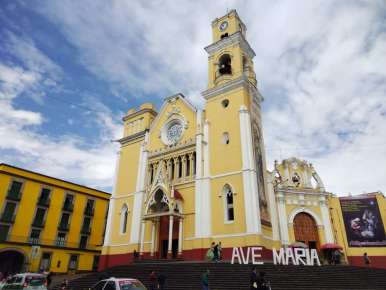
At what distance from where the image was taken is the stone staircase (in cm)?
1513

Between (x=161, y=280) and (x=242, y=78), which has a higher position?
(x=242, y=78)

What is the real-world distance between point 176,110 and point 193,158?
5896mm

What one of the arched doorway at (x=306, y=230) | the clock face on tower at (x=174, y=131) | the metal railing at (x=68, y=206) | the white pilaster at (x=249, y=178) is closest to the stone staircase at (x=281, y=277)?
the white pilaster at (x=249, y=178)

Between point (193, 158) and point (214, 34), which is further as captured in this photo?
point (214, 34)

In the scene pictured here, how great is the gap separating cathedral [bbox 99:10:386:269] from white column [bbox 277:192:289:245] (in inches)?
3.5

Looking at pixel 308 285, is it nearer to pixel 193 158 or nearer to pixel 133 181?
pixel 193 158

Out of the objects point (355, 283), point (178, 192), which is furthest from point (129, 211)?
point (355, 283)

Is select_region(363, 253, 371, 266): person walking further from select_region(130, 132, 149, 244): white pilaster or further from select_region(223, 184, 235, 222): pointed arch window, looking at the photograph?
select_region(130, 132, 149, 244): white pilaster

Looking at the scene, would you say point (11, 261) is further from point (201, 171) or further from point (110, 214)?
point (201, 171)

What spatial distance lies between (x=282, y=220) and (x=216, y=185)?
7777 mm

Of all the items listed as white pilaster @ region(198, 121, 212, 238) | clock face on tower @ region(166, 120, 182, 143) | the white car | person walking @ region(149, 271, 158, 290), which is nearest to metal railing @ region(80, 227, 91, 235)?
clock face on tower @ region(166, 120, 182, 143)

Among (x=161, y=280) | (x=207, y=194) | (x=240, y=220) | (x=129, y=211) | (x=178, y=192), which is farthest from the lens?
(x=129, y=211)

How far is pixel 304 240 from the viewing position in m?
26.5

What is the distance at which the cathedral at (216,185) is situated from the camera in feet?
72.9
